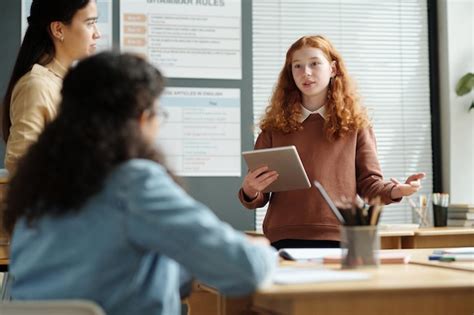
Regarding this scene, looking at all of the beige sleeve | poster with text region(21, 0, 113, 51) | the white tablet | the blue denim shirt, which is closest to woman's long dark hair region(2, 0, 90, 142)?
the beige sleeve

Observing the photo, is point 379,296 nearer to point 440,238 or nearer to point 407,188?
point 407,188

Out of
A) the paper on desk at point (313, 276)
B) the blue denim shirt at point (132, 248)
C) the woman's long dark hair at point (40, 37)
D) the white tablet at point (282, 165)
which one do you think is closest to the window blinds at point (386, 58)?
the white tablet at point (282, 165)

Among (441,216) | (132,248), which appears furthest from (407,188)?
(441,216)

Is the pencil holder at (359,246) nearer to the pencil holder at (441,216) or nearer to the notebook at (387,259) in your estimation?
the notebook at (387,259)

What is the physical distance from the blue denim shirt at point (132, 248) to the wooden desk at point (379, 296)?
0.28 ft

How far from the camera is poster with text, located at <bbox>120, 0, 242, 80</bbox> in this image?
4.07 m

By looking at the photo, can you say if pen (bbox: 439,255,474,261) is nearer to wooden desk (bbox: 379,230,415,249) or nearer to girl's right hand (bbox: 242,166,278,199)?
girl's right hand (bbox: 242,166,278,199)

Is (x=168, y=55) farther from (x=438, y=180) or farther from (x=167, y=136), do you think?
(x=438, y=180)

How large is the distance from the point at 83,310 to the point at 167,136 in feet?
9.50

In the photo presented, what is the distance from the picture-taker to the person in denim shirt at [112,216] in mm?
1295

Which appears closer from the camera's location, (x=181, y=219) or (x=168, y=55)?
(x=181, y=219)

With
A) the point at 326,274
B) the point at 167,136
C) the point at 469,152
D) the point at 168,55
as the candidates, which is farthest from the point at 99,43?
the point at 326,274

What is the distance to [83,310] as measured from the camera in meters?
1.21

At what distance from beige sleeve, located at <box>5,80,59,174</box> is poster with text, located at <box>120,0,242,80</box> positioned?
181 centimetres
